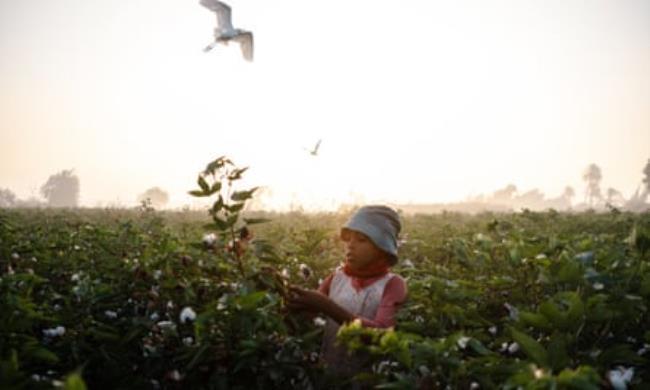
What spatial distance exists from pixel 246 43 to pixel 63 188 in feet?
407

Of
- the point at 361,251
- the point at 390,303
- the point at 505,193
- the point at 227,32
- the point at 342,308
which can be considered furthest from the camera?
the point at 505,193

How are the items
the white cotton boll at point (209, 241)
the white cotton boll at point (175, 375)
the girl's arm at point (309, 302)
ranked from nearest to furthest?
the white cotton boll at point (175, 375), the white cotton boll at point (209, 241), the girl's arm at point (309, 302)

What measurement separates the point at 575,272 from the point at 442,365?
76 centimetres

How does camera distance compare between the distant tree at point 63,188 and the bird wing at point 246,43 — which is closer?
the bird wing at point 246,43

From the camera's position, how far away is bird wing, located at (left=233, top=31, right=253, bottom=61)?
970 cm

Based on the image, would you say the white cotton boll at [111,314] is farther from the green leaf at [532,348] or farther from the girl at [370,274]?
the green leaf at [532,348]

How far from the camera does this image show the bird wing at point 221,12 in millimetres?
9773

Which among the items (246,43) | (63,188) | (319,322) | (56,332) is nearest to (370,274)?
(319,322)

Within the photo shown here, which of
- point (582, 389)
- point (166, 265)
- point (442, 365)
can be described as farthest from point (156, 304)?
point (582, 389)

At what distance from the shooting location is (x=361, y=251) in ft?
9.21

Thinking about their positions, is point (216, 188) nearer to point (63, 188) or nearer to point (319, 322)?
point (319, 322)

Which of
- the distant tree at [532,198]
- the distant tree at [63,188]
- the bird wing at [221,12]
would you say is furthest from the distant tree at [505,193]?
the bird wing at [221,12]

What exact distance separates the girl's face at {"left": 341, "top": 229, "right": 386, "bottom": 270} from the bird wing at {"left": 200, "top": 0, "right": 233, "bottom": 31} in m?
7.87

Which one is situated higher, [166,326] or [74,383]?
[74,383]
